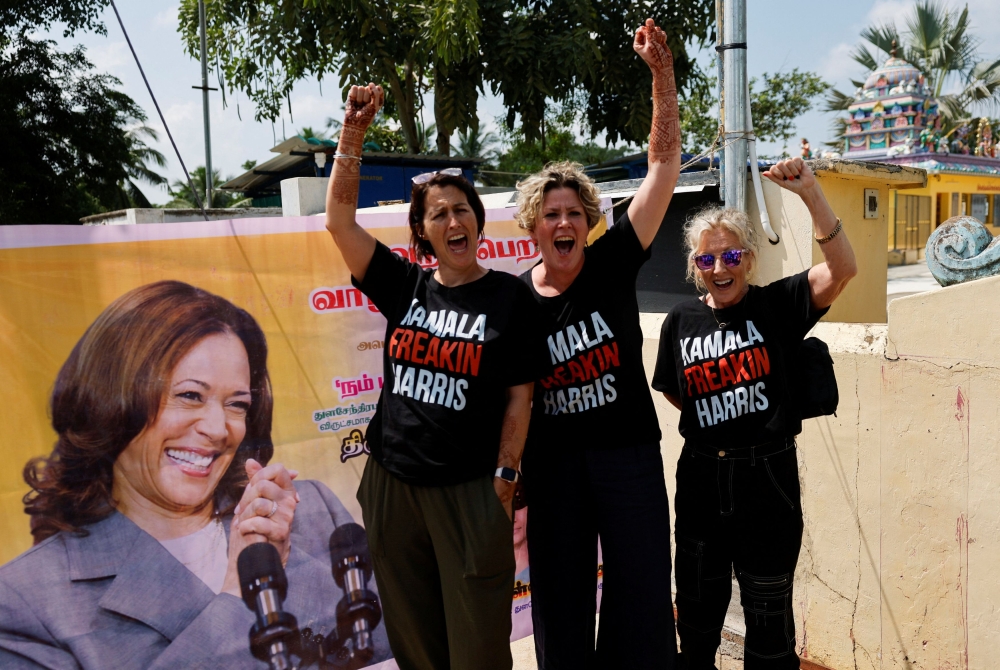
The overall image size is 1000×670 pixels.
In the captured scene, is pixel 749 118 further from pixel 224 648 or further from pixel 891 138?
pixel 891 138

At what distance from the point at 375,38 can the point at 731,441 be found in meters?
14.3

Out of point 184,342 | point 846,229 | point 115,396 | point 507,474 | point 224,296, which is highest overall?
point 846,229

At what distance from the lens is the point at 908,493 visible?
2.89m

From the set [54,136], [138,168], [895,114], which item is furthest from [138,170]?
[895,114]

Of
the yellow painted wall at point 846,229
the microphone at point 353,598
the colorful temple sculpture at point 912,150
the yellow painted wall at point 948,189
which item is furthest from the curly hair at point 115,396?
the yellow painted wall at point 948,189

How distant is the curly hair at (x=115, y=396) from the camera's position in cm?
234

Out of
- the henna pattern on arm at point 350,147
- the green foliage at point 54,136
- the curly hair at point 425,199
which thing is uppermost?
the green foliage at point 54,136

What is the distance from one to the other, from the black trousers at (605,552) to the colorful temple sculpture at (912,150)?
69.6ft

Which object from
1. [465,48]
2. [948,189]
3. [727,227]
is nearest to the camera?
[727,227]

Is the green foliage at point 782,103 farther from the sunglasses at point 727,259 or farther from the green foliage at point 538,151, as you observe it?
the sunglasses at point 727,259

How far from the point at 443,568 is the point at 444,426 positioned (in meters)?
0.44

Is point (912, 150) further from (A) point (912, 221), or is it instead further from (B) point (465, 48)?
(B) point (465, 48)

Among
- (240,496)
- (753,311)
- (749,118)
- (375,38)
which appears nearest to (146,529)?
(240,496)

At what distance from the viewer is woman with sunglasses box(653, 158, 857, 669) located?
7.90 ft
